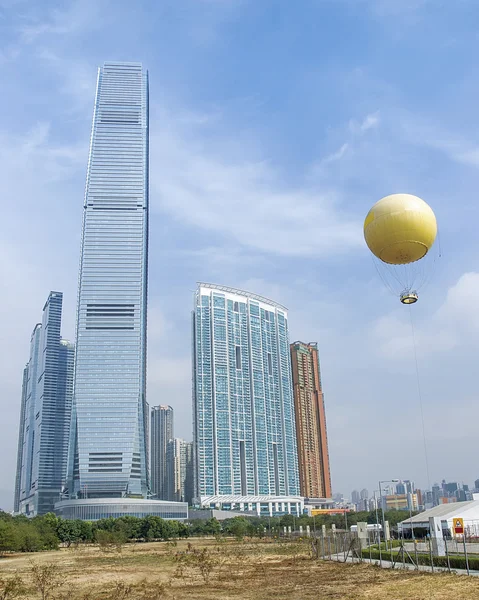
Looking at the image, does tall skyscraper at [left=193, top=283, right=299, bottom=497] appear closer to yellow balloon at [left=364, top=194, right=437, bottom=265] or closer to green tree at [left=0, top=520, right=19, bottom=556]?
green tree at [left=0, top=520, right=19, bottom=556]

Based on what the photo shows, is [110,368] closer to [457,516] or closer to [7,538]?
[7,538]

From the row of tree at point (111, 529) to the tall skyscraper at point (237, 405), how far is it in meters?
32.2

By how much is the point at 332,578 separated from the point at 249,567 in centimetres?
1244

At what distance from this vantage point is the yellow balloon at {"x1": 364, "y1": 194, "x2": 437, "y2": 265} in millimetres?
28156

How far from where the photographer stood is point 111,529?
10606cm

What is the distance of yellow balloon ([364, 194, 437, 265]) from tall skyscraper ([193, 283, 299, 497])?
151120mm

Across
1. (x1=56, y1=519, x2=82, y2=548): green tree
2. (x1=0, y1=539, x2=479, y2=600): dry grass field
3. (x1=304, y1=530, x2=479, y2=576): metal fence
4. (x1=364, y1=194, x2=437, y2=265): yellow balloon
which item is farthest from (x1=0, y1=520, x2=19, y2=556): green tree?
(x1=364, y1=194, x2=437, y2=265): yellow balloon

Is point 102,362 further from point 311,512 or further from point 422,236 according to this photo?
point 422,236

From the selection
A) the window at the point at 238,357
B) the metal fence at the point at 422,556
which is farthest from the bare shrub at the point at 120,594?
the window at the point at 238,357

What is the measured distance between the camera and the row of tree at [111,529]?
235ft

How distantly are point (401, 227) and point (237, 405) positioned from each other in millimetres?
159524

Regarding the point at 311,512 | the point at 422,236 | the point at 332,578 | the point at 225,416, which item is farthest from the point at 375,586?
the point at 311,512

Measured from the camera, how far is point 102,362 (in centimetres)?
17750

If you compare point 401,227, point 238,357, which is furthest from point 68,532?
point 238,357
